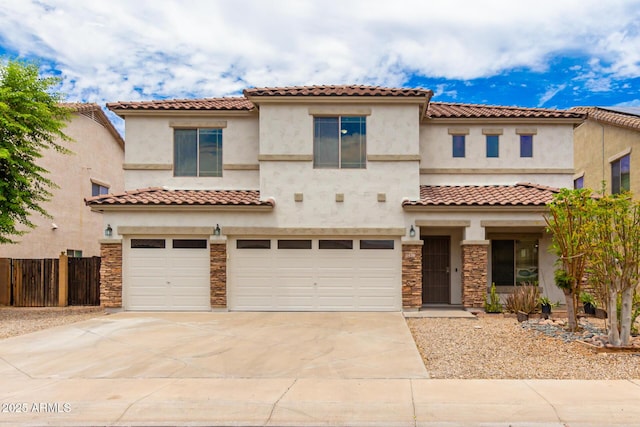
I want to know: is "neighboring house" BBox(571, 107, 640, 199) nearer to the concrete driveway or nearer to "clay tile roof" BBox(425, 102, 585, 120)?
"clay tile roof" BBox(425, 102, 585, 120)

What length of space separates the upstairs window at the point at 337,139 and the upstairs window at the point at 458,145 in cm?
370

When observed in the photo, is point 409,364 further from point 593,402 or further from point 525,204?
point 525,204

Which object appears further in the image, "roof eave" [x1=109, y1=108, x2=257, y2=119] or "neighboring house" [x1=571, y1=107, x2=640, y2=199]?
"neighboring house" [x1=571, y1=107, x2=640, y2=199]

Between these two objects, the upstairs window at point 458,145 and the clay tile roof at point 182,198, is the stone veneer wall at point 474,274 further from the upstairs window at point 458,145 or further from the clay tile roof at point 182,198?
the clay tile roof at point 182,198

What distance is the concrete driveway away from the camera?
826cm

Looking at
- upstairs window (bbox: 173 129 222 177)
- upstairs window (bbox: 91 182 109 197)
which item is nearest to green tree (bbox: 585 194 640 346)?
upstairs window (bbox: 173 129 222 177)

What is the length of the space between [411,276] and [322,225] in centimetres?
325

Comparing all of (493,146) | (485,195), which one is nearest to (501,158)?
(493,146)

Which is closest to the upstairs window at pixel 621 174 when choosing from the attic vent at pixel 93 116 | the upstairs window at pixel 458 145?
the upstairs window at pixel 458 145

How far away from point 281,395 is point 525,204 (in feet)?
35.8

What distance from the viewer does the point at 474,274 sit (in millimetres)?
15125

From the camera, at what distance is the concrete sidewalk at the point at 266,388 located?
6.13 m

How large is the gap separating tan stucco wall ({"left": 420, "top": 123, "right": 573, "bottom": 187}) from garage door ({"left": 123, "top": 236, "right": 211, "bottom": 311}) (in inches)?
331

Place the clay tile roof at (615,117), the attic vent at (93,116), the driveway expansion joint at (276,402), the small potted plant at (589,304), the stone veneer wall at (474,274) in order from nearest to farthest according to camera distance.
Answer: the driveway expansion joint at (276,402) < the small potted plant at (589,304) < the stone veneer wall at (474,274) < the clay tile roof at (615,117) < the attic vent at (93,116)
